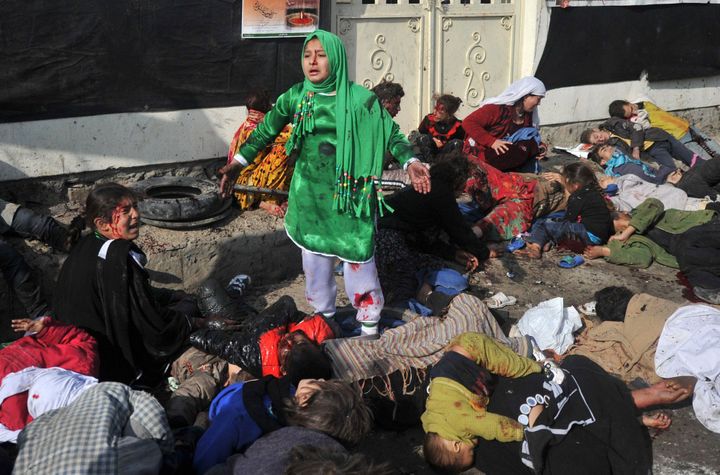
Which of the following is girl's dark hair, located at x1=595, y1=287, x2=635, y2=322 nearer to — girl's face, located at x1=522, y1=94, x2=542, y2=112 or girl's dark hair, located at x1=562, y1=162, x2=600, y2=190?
girl's dark hair, located at x1=562, y1=162, x2=600, y2=190

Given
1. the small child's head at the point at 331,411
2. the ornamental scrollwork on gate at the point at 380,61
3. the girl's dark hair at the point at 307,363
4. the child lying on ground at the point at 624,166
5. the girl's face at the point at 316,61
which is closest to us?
the small child's head at the point at 331,411

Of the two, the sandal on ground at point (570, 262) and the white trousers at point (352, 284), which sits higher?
the white trousers at point (352, 284)

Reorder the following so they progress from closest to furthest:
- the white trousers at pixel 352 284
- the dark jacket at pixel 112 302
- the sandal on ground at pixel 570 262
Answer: the dark jacket at pixel 112 302, the white trousers at pixel 352 284, the sandal on ground at pixel 570 262

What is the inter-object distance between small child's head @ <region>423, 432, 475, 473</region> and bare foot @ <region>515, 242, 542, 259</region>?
10.4ft

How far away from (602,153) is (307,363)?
571cm

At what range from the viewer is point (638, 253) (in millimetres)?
6492

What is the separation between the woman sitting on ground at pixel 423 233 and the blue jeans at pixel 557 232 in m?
0.76

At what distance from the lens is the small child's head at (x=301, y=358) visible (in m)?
3.79

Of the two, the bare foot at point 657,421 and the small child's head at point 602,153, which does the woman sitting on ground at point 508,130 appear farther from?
the bare foot at point 657,421

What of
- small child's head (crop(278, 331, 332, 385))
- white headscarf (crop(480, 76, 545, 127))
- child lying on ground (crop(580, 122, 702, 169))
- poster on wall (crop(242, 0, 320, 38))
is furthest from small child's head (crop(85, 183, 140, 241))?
child lying on ground (crop(580, 122, 702, 169))

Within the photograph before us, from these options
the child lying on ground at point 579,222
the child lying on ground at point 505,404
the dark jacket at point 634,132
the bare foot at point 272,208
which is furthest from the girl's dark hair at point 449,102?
the child lying on ground at point 505,404

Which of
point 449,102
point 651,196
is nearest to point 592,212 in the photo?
point 651,196

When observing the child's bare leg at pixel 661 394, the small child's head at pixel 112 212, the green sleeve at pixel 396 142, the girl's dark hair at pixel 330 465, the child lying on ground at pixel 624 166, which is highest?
the green sleeve at pixel 396 142

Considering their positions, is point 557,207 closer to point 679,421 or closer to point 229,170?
point 679,421
